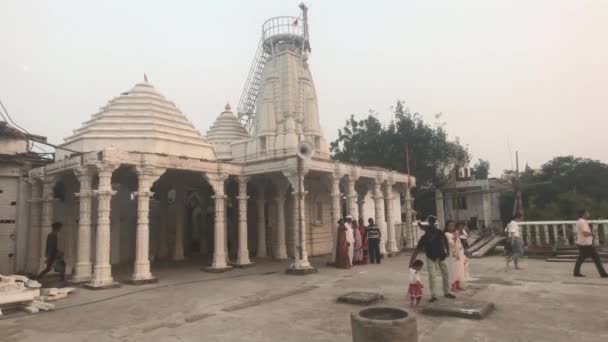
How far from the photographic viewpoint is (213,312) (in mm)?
7867

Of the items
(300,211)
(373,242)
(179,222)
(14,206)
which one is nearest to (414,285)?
(300,211)

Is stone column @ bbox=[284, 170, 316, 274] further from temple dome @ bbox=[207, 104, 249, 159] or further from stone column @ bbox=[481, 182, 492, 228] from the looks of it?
stone column @ bbox=[481, 182, 492, 228]

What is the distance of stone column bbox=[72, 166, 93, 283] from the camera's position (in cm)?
1212

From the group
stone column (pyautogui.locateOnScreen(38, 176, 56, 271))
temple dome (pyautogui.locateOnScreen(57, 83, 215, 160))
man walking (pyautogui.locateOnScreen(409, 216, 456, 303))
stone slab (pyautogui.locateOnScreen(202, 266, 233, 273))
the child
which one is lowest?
stone slab (pyautogui.locateOnScreen(202, 266, 233, 273))

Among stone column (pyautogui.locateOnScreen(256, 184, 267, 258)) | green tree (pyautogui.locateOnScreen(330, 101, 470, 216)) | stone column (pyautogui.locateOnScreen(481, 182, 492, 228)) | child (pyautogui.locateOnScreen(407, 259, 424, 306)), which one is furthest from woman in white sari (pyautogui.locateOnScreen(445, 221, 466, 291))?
stone column (pyautogui.locateOnScreen(481, 182, 492, 228))

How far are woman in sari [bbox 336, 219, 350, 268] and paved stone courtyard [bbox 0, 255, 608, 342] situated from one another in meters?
2.04

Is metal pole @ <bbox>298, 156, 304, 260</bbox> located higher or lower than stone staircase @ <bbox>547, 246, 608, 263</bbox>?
higher

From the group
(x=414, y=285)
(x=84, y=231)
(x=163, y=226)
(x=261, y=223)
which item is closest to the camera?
(x=414, y=285)

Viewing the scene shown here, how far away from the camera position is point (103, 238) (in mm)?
11523

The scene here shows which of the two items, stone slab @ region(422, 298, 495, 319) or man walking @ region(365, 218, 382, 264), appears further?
man walking @ region(365, 218, 382, 264)

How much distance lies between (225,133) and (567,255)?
17.6 m

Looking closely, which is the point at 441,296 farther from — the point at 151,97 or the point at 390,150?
the point at 390,150

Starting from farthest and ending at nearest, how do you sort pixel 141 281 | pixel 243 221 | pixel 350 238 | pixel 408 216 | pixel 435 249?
pixel 408 216, pixel 243 221, pixel 350 238, pixel 141 281, pixel 435 249

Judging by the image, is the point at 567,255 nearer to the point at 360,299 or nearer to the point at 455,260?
the point at 455,260
